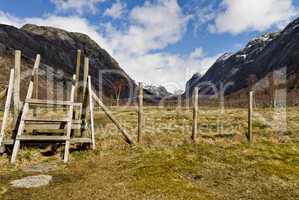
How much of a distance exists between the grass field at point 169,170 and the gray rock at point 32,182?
0.88 feet

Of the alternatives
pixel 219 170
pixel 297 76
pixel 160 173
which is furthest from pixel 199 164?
pixel 297 76

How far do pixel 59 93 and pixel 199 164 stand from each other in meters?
108

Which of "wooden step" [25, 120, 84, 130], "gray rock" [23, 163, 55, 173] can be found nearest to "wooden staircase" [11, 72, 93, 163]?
"wooden step" [25, 120, 84, 130]

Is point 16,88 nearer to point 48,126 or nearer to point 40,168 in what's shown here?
point 48,126

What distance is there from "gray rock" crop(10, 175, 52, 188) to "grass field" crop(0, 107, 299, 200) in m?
0.27

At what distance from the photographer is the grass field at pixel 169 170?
28.2 ft

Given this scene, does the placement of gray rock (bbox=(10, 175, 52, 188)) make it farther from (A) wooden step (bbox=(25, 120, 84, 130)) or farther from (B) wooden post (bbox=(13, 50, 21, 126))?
(B) wooden post (bbox=(13, 50, 21, 126))

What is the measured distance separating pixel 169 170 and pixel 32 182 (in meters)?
4.61

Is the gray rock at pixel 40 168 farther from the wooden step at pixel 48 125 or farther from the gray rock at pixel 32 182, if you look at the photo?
the wooden step at pixel 48 125

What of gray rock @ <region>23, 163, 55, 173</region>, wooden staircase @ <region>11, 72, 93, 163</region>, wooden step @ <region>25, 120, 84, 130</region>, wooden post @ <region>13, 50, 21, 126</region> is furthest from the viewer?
Answer: wooden step @ <region>25, 120, 84, 130</region>

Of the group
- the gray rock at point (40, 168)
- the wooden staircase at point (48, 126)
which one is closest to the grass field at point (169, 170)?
the gray rock at point (40, 168)

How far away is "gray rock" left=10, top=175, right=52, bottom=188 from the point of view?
8.92 meters

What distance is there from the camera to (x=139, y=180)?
31.6 ft

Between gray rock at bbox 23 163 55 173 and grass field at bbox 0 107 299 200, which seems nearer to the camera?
grass field at bbox 0 107 299 200
